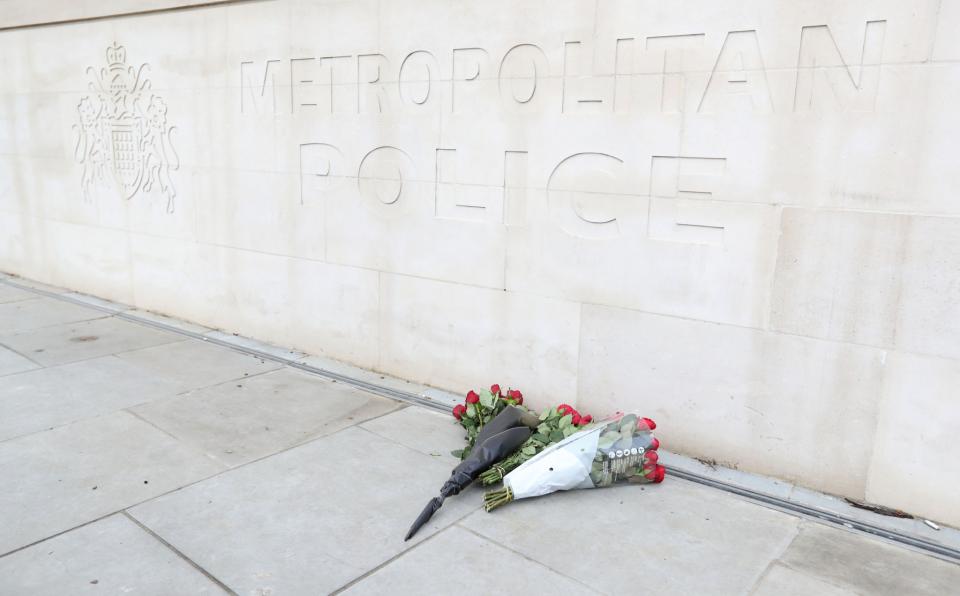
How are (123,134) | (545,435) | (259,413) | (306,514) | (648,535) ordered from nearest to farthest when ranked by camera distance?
(648,535) < (306,514) < (545,435) < (259,413) < (123,134)

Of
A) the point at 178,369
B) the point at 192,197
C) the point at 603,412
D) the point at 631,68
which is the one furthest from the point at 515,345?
the point at 192,197

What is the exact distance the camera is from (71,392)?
523cm

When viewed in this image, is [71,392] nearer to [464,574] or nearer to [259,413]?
[259,413]

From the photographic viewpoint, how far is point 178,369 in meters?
5.86

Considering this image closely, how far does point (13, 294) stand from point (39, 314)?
1217 millimetres

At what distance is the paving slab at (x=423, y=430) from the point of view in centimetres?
449

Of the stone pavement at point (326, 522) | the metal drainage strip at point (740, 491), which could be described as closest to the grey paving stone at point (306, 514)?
the stone pavement at point (326, 522)

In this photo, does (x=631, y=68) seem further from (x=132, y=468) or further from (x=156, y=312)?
(x=156, y=312)

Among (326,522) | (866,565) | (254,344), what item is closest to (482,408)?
(326,522)

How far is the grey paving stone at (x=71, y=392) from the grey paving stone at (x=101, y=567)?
62.0 inches

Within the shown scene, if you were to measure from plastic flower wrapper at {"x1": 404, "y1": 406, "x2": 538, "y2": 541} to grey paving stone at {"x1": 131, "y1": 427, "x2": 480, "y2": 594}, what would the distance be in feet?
0.25

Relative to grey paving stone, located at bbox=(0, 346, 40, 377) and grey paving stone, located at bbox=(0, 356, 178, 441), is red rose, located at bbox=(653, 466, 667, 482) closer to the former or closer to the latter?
grey paving stone, located at bbox=(0, 356, 178, 441)

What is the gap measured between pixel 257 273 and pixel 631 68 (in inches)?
153

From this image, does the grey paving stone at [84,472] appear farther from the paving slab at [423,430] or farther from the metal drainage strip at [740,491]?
the metal drainage strip at [740,491]
